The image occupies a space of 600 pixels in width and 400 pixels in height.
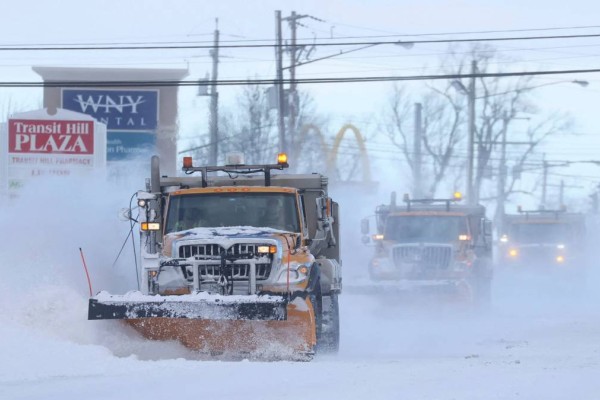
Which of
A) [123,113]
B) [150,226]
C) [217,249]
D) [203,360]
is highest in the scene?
[123,113]

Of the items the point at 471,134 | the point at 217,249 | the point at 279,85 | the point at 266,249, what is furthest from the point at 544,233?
the point at 217,249

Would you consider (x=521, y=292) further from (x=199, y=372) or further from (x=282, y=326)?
(x=199, y=372)

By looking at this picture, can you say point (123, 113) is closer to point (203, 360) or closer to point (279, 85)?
point (279, 85)

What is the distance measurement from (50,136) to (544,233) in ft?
49.6

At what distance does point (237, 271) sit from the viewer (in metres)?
13.8

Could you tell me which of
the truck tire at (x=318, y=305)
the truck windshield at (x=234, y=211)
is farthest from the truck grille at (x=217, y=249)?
the truck tire at (x=318, y=305)

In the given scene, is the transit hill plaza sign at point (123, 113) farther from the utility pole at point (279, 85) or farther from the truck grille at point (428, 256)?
the truck grille at point (428, 256)

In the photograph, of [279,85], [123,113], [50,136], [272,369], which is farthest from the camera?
[123,113]

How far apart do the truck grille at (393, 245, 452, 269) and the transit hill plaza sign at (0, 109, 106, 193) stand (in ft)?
35.4

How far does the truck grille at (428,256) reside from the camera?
25484 millimetres

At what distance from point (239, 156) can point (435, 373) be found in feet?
18.8

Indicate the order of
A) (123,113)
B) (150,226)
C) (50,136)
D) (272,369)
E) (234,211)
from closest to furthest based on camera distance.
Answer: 1. (272,369)
2. (234,211)
3. (150,226)
4. (50,136)
5. (123,113)

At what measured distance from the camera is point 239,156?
53.3ft

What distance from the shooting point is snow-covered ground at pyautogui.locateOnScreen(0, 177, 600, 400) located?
10.2m
